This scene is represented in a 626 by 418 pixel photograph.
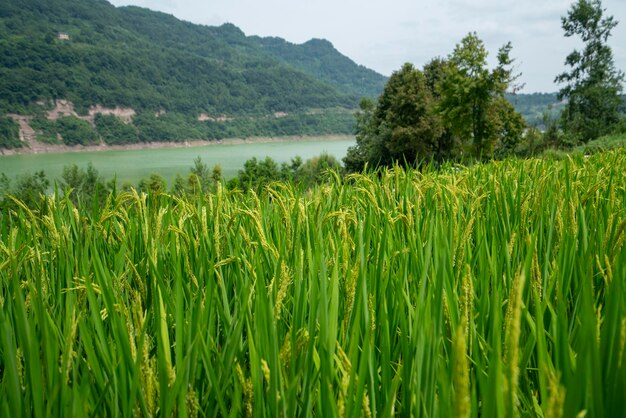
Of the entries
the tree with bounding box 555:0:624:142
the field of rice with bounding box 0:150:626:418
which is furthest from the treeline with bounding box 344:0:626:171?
the field of rice with bounding box 0:150:626:418

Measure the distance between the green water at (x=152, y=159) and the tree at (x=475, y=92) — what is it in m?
64.7

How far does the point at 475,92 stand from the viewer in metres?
24.8

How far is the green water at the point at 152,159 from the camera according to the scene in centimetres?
9781

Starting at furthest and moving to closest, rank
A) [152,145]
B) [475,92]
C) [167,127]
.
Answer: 1. [167,127]
2. [152,145]
3. [475,92]

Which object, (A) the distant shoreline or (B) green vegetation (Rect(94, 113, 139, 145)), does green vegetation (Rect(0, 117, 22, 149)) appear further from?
(B) green vegetation (Rect(94, 113, 139, 145))

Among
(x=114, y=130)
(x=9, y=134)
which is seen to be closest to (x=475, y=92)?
(x=9, y=134)

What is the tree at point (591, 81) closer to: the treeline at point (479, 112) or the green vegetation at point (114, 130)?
the treeline at point (479, 112)

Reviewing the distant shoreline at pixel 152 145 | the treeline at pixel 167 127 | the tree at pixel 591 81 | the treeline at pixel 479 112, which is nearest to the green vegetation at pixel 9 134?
the treeline at pixel 167 127

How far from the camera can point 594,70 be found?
132 ft

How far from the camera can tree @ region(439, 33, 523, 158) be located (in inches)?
971

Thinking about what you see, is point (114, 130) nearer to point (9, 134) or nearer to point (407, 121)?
point (9, 134)

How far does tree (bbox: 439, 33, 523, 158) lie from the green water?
212 feet

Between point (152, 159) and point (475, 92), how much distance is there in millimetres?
112931

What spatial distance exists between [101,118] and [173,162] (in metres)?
43.2
